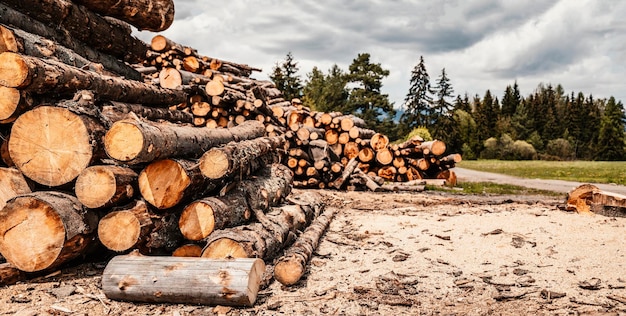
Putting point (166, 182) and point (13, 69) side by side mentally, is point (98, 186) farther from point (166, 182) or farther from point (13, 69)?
point (13, 69)

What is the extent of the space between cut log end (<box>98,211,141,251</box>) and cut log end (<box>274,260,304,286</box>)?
1.30 metres

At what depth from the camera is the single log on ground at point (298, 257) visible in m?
4.06

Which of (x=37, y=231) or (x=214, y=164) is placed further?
(x=214, y=164)

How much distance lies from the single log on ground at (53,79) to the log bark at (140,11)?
140 centimetres

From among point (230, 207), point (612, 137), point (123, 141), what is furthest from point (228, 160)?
point (612, 137)

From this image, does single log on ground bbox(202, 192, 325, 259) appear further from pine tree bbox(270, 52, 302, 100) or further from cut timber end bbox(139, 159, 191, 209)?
pine tree bbox(270, 52, 302, 100)

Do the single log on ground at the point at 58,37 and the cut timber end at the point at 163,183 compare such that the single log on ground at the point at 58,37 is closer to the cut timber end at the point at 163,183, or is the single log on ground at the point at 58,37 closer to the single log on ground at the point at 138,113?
the single log on ground at the point at 138,113

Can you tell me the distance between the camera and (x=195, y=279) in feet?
11.7

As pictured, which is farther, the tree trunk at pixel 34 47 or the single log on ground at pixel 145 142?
the tree trunk at pixel 34 47

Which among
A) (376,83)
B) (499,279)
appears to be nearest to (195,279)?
(499,279)

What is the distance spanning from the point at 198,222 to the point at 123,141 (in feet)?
3.30

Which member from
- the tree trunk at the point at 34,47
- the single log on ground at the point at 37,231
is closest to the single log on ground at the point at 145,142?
the single log on ground at the point at 37,231

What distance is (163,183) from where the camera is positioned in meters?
4.23

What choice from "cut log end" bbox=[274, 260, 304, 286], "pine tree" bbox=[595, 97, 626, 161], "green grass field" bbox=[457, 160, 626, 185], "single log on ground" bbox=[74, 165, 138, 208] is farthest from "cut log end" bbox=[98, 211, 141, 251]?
"pine tree" bbox=[595, 97, 626, 161]
